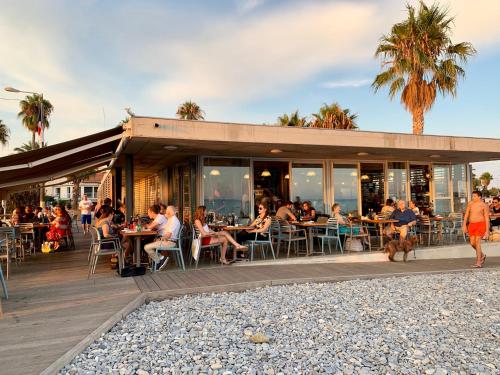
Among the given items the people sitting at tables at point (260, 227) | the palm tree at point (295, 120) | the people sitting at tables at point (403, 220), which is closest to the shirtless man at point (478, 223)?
the people sitting at tables at point (403, 220)

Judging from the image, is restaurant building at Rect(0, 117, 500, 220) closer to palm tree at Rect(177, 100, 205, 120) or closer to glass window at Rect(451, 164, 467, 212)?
glass window at Rect(451, 164, 467, 212)

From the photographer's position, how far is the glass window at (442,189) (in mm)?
12633

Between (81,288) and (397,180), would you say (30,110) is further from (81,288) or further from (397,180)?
(81,288)

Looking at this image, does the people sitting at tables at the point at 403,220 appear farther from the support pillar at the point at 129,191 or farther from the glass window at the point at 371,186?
the support pillar at the point at 129,191

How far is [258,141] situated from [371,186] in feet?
19.0

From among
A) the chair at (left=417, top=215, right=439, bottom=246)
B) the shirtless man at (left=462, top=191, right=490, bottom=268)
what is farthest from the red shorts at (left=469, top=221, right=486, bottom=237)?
the chair at (left=417, top=215, right=439, bottom=246)

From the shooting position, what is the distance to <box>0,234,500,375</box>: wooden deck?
127 inches

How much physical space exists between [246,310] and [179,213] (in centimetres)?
716

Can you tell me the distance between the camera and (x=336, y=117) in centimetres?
2041

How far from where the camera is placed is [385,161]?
11.8 metres

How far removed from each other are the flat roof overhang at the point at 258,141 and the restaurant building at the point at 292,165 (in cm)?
2

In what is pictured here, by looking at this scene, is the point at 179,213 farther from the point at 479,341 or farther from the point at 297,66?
the point at 479,341

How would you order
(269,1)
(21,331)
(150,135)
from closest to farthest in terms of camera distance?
(21,331) → (150,135) → (269,1)

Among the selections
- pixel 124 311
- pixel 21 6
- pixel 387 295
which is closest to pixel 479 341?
pixel 387 295
